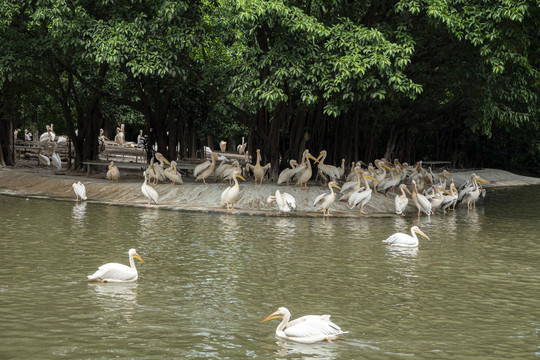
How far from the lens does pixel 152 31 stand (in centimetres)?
2300

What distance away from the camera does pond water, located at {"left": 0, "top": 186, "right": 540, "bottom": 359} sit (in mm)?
8984

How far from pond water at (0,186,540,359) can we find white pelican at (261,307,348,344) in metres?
0.11

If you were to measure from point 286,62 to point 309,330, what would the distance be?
13.6 m

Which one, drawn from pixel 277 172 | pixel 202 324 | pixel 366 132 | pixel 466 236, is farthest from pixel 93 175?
pixel 202 324

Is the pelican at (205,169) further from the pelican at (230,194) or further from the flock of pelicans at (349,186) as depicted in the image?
the pelican at (230,194)

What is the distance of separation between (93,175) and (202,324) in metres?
21.1

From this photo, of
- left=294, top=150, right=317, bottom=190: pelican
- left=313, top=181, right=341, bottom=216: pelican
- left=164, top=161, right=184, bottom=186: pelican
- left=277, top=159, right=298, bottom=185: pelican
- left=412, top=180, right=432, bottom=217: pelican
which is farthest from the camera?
left=164, top=161, right=184, bottom=186: pelican

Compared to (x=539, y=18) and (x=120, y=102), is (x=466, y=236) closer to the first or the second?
(x=539, y=18)

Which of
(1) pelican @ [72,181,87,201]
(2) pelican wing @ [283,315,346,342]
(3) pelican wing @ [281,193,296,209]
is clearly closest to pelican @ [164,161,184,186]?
(1) pelican @ [72,181,87,201]

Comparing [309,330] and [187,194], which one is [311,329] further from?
[187,194]

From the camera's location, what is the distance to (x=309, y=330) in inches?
357

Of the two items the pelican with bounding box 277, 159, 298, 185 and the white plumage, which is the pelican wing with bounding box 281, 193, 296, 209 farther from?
the white plumage

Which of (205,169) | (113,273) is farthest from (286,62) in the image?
(113,273)

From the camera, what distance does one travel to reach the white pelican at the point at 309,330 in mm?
9055
